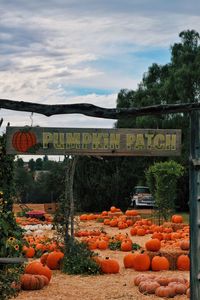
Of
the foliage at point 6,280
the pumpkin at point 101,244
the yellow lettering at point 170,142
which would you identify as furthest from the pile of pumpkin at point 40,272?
the yellow lettering at point 170,142

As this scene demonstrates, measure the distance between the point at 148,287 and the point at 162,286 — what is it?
195mm

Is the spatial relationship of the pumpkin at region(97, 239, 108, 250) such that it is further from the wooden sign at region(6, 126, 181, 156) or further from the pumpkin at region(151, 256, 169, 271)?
the wooden sign at region(6, 126, 181, 156)

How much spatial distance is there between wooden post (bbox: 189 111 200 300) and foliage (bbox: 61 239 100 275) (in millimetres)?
5984

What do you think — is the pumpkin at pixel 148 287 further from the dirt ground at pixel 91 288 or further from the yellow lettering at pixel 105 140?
the yellow lettering at pixel 105 140

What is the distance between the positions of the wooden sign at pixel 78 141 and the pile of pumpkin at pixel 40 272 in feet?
14.2

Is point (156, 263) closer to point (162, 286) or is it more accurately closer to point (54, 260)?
point (54, 260)

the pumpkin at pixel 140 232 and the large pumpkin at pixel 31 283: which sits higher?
the pumpkin at pixel 140 232

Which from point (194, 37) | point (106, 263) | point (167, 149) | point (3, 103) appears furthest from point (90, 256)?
point (194, 37)

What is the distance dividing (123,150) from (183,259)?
616 cm

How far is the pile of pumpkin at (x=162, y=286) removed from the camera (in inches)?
324

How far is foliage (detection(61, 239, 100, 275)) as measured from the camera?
10266 millimetres

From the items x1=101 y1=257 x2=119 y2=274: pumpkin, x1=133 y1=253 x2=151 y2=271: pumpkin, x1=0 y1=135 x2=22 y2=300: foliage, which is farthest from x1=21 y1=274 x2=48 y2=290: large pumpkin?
x1=133 y1=253 x2=151 y2=271: pumpkin

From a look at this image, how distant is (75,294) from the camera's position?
8594 mm

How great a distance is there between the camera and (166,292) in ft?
27.0
